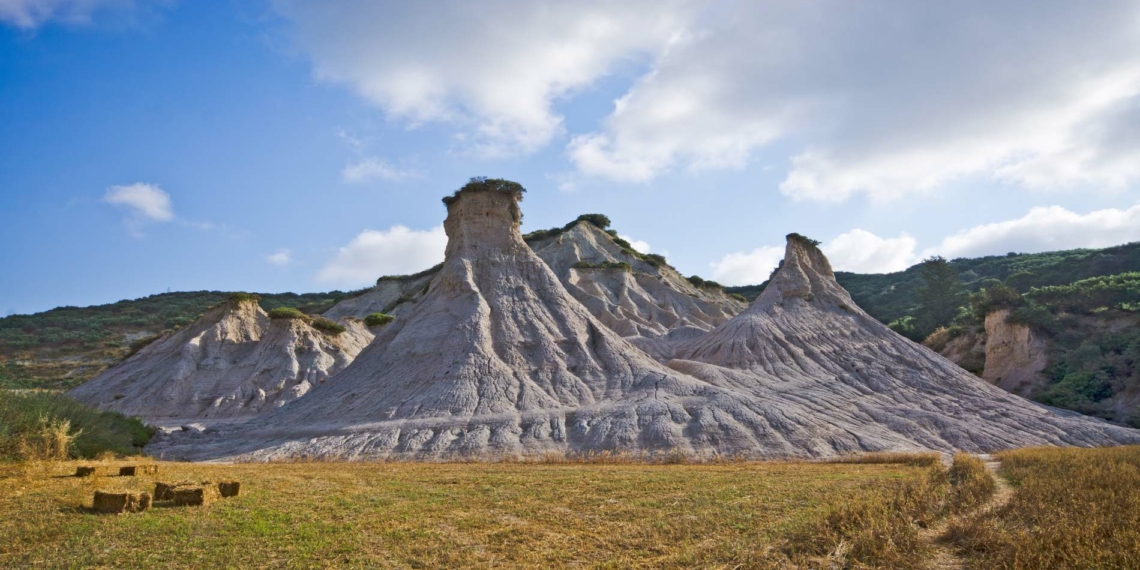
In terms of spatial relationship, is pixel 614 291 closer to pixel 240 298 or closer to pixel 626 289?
pixel 626 289

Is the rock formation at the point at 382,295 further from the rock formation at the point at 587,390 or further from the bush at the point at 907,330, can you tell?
the bush at the point at 907,330

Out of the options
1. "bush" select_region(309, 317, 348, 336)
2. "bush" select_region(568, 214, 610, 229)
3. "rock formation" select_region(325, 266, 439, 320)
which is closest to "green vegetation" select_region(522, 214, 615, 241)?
"bush" select_region(568, 214, 610, 229)

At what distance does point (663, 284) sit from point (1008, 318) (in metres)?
29.6

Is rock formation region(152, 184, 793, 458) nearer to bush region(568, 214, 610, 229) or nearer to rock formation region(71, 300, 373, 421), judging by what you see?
rock formation region(71, 300, 373, 421)

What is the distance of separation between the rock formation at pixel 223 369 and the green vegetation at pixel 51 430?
64.6 ft

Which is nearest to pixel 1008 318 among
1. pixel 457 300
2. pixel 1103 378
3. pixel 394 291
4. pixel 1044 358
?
pixel 1044 358

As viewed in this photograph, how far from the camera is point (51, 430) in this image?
14516mm

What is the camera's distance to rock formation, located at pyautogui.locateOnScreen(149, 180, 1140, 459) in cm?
2319

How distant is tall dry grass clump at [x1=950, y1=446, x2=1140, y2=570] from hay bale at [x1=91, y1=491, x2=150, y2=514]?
12255mm

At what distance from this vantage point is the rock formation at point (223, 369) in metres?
41.0

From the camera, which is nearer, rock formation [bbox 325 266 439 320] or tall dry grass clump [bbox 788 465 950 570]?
tall dry grass clump [bbox 788 465 950 570]

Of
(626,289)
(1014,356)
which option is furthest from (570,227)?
(1014,356)

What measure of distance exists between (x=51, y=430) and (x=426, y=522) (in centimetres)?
1028

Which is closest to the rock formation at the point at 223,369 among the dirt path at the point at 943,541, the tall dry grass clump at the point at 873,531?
the tall dry grass clump at the point at 873,531
